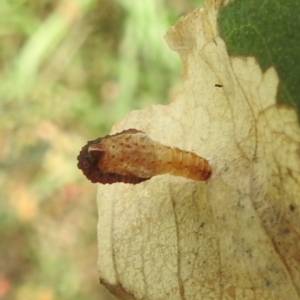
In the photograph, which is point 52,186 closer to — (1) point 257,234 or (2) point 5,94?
(2) point 5,94

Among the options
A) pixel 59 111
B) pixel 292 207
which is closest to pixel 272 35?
pixel 292 207

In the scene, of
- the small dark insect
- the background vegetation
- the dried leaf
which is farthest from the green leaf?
the background vegetation

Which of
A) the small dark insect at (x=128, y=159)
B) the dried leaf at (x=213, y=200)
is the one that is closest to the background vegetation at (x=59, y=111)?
the dried leaf at (x=213, y=200)

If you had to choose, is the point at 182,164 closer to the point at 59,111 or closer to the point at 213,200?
the point at 213,200

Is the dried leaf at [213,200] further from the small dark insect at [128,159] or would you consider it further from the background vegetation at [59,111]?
the background vegetation at [59,111]

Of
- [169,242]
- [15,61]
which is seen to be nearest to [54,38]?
[15,61]
